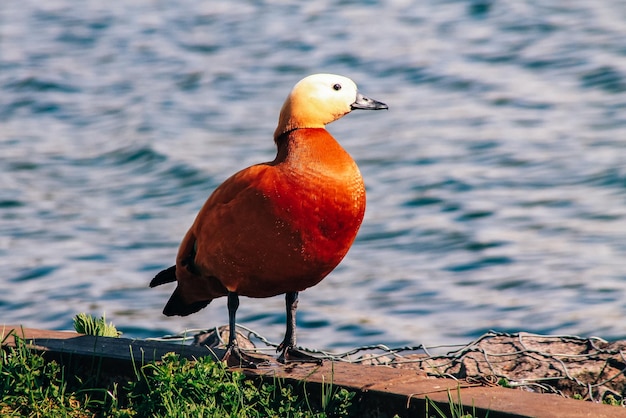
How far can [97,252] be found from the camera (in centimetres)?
1107

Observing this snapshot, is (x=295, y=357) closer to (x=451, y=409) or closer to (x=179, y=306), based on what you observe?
(x=179, y=306)

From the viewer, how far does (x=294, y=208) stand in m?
4.82

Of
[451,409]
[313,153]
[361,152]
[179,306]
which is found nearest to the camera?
[451,409]

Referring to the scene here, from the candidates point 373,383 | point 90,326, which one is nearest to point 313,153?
point 373,383

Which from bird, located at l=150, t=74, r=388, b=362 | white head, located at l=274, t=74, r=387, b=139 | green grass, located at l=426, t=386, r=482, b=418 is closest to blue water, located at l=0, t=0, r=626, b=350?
bird, located at l=150, t=74, r=388, b=362

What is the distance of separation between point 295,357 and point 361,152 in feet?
26.5

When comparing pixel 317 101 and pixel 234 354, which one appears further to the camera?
pixel 234 354

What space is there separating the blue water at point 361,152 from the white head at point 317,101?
12.9 ft

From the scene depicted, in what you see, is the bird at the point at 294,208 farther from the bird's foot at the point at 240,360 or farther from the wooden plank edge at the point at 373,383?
the wooden plank edge at the point at 373,383

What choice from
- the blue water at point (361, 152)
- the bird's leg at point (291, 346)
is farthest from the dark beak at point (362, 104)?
the blue water at point (361, 152)

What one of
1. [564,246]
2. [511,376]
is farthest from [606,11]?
[511,376]

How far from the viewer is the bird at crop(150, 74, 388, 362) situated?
190 inches

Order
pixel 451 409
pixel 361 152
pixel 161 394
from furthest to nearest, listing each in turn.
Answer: pixel 361 152
pixel 161 394
pixel 451 409

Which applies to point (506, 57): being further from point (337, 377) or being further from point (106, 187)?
point (337, 377)
